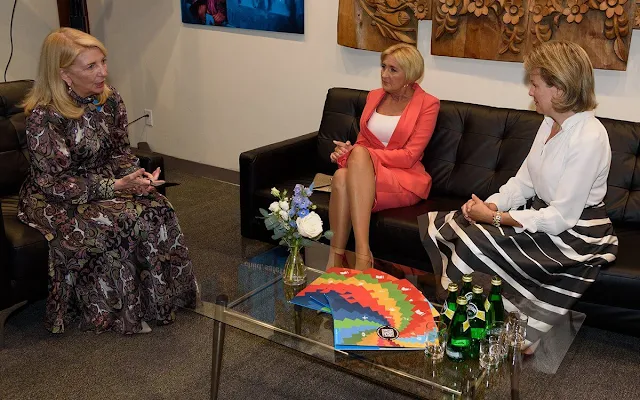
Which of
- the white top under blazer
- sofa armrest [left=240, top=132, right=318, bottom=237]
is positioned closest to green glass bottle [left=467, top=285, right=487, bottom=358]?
the white top under blazer

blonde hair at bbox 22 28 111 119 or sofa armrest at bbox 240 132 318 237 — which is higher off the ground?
blonde hair at bbox 22 28 111 119

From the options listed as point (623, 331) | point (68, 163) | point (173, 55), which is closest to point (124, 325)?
point (68, 163)

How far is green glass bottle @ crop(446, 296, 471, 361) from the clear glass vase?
0.69m

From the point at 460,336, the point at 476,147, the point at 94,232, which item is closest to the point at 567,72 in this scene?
the point at 476,147

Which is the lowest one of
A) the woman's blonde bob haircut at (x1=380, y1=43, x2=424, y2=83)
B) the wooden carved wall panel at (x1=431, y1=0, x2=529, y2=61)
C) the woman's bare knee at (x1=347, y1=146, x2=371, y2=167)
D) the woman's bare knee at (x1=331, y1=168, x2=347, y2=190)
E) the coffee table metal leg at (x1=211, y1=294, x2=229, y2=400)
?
the coffee table metal leg at (x1=211, y1=294, x2=229, y2=400)

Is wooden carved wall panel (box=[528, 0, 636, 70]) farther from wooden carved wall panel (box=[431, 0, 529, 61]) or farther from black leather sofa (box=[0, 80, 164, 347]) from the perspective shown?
black leather sofa (box=[0, 80, 164, 347])

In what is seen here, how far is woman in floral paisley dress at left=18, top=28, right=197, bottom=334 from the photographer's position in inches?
113

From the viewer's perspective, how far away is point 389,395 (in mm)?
2586

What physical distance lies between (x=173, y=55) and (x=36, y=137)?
8.04ft

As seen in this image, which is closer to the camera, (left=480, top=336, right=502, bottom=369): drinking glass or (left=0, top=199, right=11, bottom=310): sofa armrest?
(left=480, top=336, right=502, bottom=369): drinking glass

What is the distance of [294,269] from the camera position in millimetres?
2594

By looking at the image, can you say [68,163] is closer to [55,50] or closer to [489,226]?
[55,50]

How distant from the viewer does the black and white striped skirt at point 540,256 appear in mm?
2721

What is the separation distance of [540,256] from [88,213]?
1.90m
